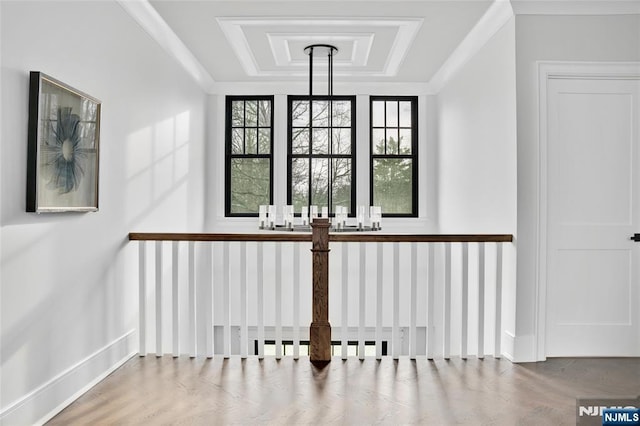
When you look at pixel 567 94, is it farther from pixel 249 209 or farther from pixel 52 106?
pixel 249 209

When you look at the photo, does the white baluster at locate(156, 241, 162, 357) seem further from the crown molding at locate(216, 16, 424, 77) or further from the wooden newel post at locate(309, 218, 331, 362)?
the crown molding at locate(216, 16, 424, 77)

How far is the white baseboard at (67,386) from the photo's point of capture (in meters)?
2.38

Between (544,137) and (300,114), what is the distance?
3.30m

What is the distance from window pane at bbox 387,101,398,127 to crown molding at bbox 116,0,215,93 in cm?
226

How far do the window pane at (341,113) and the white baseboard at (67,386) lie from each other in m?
3.67

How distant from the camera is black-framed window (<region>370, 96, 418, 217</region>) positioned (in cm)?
621

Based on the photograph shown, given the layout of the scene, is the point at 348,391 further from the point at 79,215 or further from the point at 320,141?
the point at 320,141

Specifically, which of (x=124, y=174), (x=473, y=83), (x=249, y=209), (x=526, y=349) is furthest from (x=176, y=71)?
(x=526, y=349)

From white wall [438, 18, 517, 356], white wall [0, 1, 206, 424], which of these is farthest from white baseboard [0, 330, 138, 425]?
white wall [438, 18, 517, 356]

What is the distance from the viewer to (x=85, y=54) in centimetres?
299

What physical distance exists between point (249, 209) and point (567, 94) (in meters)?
3.81

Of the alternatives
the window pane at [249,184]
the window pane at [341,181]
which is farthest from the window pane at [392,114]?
the window pane at [249,184]

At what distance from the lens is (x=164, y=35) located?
165 inches

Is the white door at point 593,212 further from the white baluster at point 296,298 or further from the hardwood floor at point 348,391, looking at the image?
the white baluster at point 296,298
